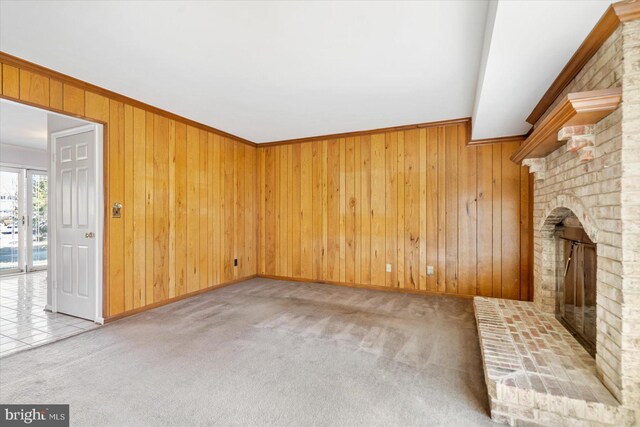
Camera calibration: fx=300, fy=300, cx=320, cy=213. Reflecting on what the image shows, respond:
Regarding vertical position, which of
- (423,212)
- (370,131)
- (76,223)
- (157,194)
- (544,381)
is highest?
(370,131)

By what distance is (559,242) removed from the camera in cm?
288

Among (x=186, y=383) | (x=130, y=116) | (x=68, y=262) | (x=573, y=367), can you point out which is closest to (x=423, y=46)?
(x=573, y=367)

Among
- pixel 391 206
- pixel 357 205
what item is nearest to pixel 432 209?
pixel 391 206

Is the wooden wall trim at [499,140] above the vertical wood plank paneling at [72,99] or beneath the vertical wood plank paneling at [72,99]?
beneath

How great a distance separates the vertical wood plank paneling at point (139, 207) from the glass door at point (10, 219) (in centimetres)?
455

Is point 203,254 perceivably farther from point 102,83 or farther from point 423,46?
point 423,46

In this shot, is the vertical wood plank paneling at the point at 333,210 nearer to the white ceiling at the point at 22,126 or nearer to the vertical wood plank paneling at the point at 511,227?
the vertical wood plank paneling at the point at 511,227

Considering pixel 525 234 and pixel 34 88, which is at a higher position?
pixel 34 88

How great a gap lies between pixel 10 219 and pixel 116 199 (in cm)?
473

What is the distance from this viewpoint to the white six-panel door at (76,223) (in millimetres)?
3248

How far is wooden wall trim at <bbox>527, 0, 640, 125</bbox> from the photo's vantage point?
149 centimetres

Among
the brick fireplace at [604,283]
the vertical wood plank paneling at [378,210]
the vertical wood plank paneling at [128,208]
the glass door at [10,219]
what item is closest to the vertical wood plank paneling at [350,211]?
the vertical wood plank paneling at [378,210]

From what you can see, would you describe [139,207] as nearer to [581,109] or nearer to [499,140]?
[581,109]

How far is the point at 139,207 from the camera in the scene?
3.56m
